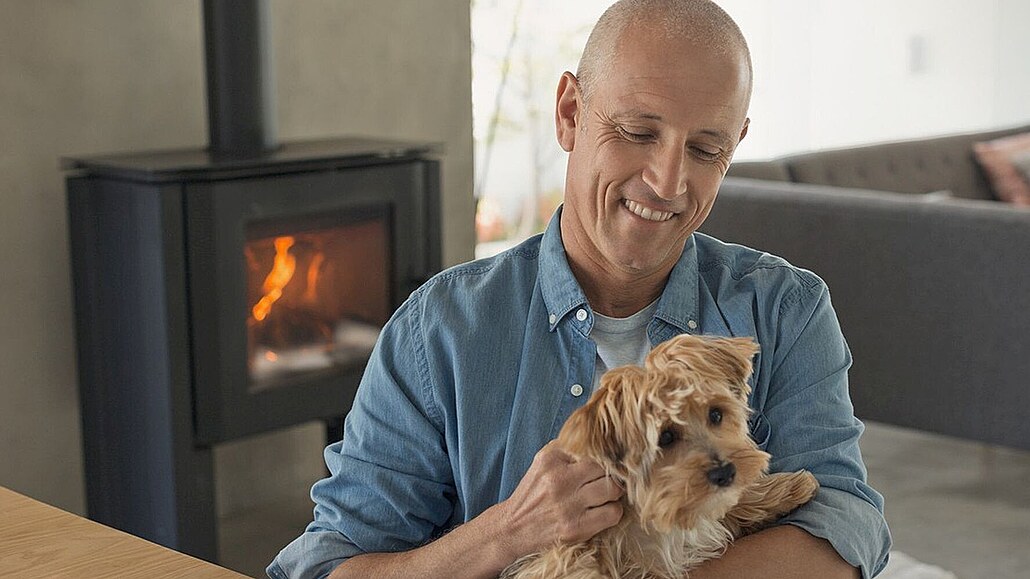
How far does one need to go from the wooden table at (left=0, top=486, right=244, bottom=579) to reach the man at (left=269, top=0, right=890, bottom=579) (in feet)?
0.48

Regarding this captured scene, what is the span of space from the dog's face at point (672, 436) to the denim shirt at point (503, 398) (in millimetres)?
249

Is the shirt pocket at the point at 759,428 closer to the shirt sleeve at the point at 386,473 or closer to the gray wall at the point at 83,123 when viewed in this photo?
the shirt sleeve at the point at 386,473

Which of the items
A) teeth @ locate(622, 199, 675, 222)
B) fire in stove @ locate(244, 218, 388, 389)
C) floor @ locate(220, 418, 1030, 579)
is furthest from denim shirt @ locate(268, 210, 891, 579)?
floor @ locate(220, 418, 1030, 579)

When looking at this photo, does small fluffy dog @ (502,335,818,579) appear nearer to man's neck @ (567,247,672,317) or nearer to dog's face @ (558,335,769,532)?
dog's face @ (558,335,769,532)

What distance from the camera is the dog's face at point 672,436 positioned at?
48.8 inches

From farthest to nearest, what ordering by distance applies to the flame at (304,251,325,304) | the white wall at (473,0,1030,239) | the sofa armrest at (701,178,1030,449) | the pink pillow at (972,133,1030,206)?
the white wall at (473,0,1030,239) < the pink pillow at (972,133,1030,206) < the sofa armrest at (701,178,1030,449) < the flame at (304,251,325,304)

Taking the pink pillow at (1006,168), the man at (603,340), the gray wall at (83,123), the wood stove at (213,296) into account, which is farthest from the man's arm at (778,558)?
the pink pillow at (1006,168)

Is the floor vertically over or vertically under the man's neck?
under

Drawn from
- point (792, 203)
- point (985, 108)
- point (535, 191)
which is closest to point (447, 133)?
point (792, 203)

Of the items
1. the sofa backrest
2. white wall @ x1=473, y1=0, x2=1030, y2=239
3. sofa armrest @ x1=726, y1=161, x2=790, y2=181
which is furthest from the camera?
white wall @ x1=473, y1=0, x2=1030, y2=239

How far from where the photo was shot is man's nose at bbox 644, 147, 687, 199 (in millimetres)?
1457

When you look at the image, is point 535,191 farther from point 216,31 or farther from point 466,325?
point 466,325

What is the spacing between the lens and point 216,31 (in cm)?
320

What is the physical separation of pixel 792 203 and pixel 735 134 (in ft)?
Result: 8.20
